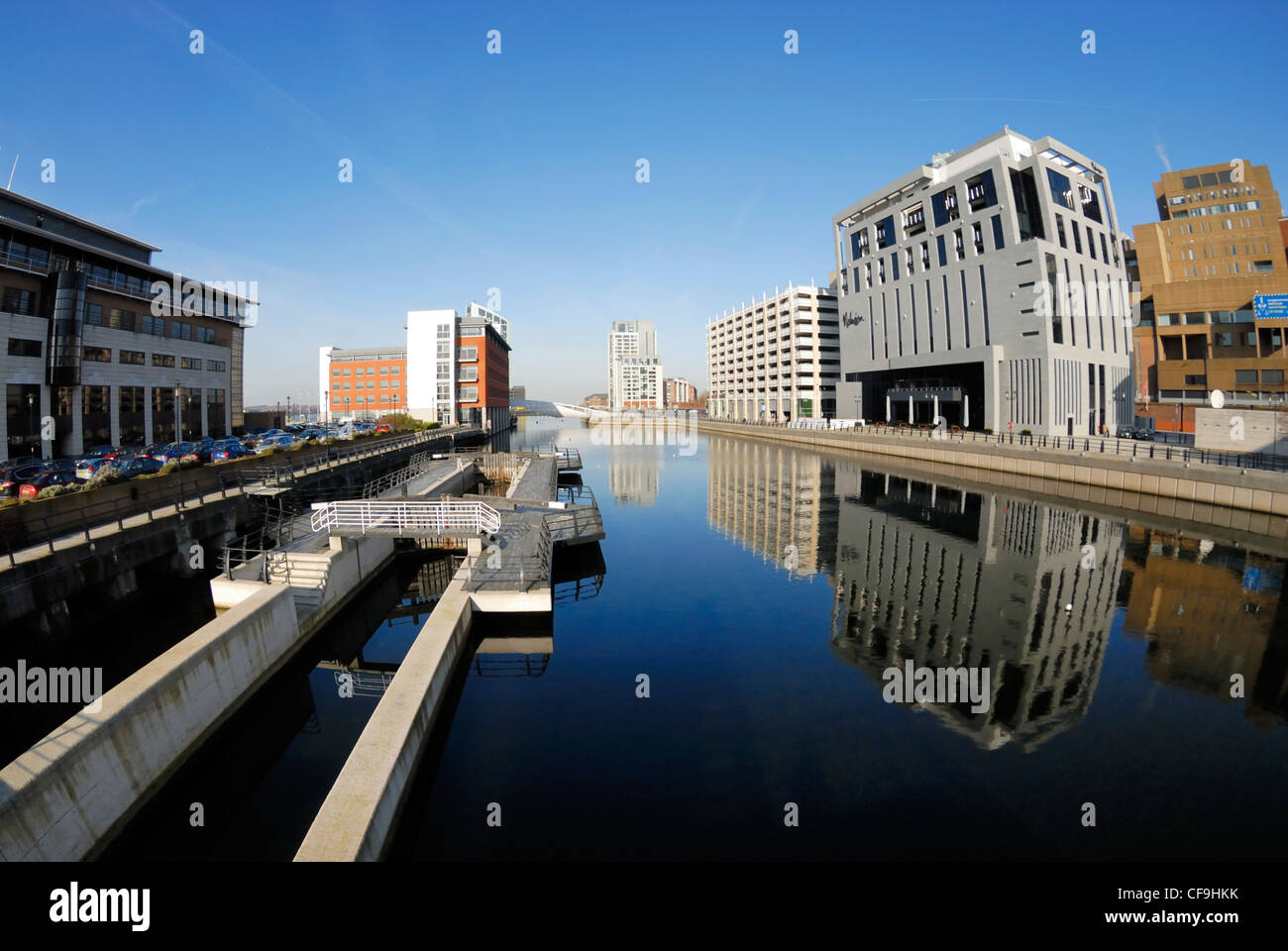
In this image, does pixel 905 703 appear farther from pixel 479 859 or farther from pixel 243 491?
pixel 243 491

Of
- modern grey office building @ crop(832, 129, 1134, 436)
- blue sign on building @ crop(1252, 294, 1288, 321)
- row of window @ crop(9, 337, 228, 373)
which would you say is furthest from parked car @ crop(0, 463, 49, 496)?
blue sign on building @ crop(1252, 294, 1288, 321)

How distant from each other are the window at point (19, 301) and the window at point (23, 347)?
1.73 m

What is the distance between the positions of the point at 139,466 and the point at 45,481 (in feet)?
19.1

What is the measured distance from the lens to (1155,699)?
13461mm

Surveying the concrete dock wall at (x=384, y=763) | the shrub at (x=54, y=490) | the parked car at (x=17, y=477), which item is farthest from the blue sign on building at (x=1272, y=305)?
the parked car at (x=17, y=477)

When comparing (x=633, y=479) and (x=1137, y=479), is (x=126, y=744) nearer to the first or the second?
(x=633, y=479)

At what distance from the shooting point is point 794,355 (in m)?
103

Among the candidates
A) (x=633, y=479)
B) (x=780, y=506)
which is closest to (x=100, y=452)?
(x=633, y=479)

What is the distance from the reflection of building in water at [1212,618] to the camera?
1430 centimetres

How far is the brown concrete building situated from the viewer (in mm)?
61969

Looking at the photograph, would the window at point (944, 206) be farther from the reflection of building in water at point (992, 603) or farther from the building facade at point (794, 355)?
the reflection of building in water at point (992, 603)

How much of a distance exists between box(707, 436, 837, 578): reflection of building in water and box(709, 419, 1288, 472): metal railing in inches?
407
